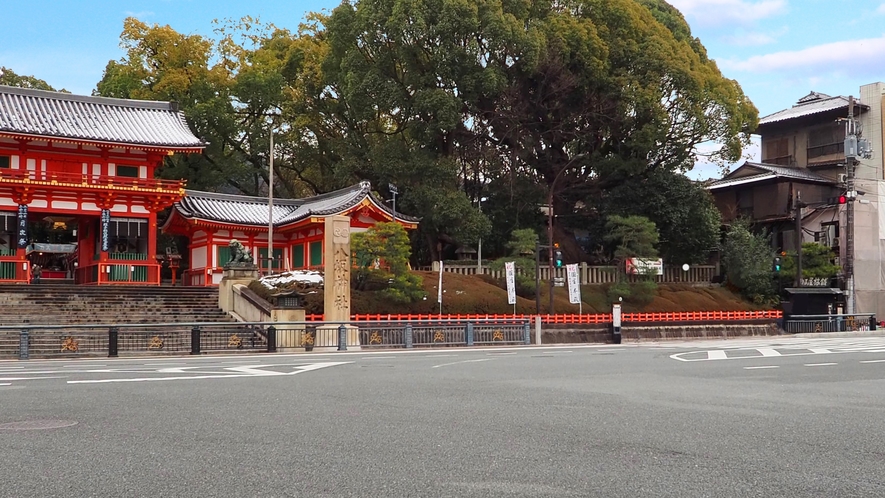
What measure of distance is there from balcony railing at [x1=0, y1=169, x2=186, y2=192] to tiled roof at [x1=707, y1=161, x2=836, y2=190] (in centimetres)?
3459

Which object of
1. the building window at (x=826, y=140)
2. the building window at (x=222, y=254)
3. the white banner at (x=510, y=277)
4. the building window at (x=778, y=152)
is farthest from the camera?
the building window at (x=778, y=152)

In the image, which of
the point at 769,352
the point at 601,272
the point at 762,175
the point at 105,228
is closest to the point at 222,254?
the point at 105,228

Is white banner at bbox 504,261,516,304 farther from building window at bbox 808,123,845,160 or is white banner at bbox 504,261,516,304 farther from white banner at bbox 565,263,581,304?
building window at bbox 808,123,845,160

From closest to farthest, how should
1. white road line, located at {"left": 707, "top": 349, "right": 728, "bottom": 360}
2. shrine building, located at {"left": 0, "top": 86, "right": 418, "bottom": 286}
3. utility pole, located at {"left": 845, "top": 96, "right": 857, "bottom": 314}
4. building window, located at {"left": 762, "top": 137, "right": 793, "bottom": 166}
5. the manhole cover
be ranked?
the manhole cover → white road line, located at {"left": 707, "top": 349, "right": 728, "bottom": 360} → shrine building, located at {"left": 0, "top": 86, "right": 418, "bottom": 286} → utility pole, located at {"left": 845, "top": 96, "right": 857, "bottom": 314} → building window, located at {"left": 762, "top": 137, "right": 793, "bottom": 166}

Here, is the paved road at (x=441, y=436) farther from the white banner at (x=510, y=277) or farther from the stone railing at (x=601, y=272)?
the stone railing at (x=601, y=272)

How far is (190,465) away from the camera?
247 inches

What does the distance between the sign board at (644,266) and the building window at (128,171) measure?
24670 mm

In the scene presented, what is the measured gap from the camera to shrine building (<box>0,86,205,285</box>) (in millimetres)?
35531


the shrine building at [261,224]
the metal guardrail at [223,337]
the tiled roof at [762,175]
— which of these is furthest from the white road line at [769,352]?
the tiled roof at [762,175]

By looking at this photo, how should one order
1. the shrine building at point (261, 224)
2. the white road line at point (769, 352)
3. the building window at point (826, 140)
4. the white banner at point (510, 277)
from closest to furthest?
1. the white road line at point (769, 352)
2. the white banner at point (510, 277)
3. the shrine building at point (261, 224)
4. the building window at point (826, 140)

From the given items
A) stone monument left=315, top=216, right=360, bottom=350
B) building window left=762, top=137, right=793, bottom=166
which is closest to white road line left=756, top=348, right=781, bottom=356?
stone monument left=315, top=216, right=360, bottom=350

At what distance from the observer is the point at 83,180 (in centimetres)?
3612

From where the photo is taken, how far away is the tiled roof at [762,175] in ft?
167

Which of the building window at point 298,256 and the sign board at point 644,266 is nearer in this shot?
the sign board at point 644,266
